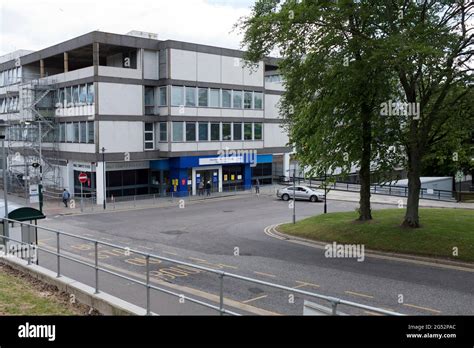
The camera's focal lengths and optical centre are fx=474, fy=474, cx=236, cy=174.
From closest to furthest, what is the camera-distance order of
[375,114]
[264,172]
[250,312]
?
[250,312]
[375,114]
[264,172]

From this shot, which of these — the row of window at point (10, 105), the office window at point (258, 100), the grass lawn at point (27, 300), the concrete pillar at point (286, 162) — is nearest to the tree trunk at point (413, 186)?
A: the grass lawn at point (27, 300)

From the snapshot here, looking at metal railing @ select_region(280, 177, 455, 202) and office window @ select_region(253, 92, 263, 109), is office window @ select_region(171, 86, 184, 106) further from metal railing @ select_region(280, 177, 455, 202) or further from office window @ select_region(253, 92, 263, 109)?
metal railing @ select_region(280, 177, 455, 202)

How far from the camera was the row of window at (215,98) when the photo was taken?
4194 cm

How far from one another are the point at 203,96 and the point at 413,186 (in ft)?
88.6

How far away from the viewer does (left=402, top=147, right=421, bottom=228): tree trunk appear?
778 inches

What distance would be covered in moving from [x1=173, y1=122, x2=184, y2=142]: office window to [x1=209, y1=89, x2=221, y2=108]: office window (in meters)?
4.02

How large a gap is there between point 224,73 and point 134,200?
14902mm

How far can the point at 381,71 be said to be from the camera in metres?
17.4

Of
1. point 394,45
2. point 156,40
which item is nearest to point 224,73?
point 156,40

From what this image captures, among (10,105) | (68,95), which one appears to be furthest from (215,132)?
(10,105)

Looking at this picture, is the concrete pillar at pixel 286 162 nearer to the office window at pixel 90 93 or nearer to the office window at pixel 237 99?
the office window at pixel 237 99

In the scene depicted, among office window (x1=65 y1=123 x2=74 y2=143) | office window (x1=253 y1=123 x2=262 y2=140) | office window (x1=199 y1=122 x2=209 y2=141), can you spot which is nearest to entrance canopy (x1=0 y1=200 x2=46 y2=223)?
office window (x1=65 y1=123 x2=74 y2=143)
